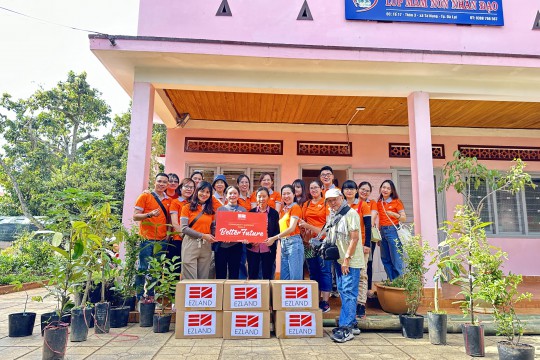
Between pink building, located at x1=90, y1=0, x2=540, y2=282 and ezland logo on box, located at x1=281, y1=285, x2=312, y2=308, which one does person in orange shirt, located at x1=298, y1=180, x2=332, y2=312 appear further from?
pink building, located at x1=90, y1=0, x2=540, y2=282

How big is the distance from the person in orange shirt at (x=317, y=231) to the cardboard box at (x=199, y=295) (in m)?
1.20

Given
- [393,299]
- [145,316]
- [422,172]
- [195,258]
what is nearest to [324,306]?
[393,299]

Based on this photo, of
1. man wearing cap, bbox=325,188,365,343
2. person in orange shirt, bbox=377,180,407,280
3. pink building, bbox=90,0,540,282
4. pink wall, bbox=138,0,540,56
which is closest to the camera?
man wearing cap, bbox=325,188,365,343

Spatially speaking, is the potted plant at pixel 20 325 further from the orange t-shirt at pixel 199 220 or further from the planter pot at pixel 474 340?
the planter pot at pixel 474 340

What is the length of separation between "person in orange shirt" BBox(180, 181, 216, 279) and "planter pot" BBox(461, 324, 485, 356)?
2.65 m

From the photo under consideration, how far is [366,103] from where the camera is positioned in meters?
5.91

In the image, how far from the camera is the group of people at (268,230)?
3850 mm

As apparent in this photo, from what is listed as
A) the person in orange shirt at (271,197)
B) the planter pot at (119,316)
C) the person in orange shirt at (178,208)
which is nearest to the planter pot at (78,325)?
the planter pot at (119,316)

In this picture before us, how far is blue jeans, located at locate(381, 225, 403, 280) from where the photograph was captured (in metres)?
4.43

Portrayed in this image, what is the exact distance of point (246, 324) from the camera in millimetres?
3436

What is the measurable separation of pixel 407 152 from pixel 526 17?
2.93 m

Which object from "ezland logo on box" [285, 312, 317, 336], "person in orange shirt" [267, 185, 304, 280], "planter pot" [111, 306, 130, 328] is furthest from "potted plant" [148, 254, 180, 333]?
"ezland logo on box" [285, 312, 317, 336]

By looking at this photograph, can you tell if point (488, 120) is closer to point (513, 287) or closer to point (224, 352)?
point (513, 287)

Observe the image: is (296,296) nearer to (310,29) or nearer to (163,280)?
(163,280)
